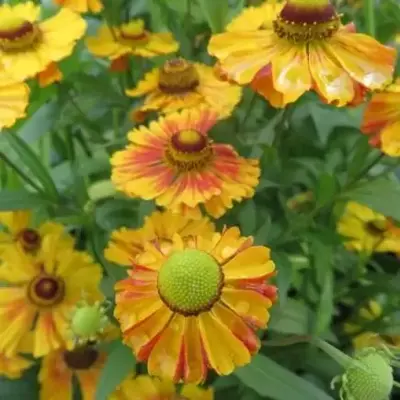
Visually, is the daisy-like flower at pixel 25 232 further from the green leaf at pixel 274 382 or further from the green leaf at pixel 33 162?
the green leaf at pixel 274 382

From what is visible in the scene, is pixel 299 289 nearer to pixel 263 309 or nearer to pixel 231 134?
pixel 231 134

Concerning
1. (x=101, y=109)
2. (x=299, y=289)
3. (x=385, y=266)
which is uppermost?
(x=101, y=109)

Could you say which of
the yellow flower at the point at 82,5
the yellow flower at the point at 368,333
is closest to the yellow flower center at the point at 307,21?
the yellow flower at the point at 82,5

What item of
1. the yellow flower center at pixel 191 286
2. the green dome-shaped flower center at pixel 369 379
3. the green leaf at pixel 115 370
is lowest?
the green leaf at pixel 115 370

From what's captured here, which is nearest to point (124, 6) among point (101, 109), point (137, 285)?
point (101, 109)

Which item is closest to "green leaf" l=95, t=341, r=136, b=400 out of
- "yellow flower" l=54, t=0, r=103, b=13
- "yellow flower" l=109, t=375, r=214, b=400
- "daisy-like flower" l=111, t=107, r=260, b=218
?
"yellow flower" l=109, t=375, r=214, b=400

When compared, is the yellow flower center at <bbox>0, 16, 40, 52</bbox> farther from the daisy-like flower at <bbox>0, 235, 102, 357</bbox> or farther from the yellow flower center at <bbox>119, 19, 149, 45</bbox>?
the daisy-like flower at <bbox>0, 235, 102, 357</bbox>

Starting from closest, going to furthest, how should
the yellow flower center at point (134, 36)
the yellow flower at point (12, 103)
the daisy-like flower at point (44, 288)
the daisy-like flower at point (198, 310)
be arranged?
1. the daisy-like flower at point (198, 310)
2. the yellow flower at point (12, 103)
3. the daisy-like flower at point (44, 288)
4. the yellow flower center at point (134, 36)

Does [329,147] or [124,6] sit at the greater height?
[124,6]
